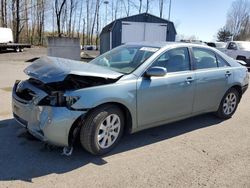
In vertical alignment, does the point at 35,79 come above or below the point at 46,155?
above

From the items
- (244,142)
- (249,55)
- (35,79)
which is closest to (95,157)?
(35,79)

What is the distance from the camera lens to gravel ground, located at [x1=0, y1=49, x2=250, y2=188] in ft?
9.98

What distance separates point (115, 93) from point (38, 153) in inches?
53.2

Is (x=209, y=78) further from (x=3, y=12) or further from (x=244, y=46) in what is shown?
(x=3, y=12)

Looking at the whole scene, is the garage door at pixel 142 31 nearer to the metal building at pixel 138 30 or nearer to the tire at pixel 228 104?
the metal building at pixel 138 30

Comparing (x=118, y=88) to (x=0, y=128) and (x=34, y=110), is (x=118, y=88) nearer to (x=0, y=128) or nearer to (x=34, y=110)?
(x=34, y=110)

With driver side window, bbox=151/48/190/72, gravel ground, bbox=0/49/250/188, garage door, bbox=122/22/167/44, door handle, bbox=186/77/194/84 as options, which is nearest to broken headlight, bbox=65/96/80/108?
gravel ground, bbox=0/49/250/188

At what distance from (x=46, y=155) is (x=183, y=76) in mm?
2439

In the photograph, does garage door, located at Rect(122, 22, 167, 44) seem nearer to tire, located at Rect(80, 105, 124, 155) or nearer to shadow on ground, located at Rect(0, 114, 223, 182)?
shadow on ground, located at Rect(0, 114, 223, 182)

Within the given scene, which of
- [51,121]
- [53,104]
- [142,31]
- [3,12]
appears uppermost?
[3,12]

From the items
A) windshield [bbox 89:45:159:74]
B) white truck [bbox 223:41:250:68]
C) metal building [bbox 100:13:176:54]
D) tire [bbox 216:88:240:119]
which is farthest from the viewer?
metal building [bbox 100:13:176:54]

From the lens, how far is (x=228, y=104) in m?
5.42

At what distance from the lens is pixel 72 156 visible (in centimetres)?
358

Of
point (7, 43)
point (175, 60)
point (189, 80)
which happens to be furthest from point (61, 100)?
point (7, 43)
